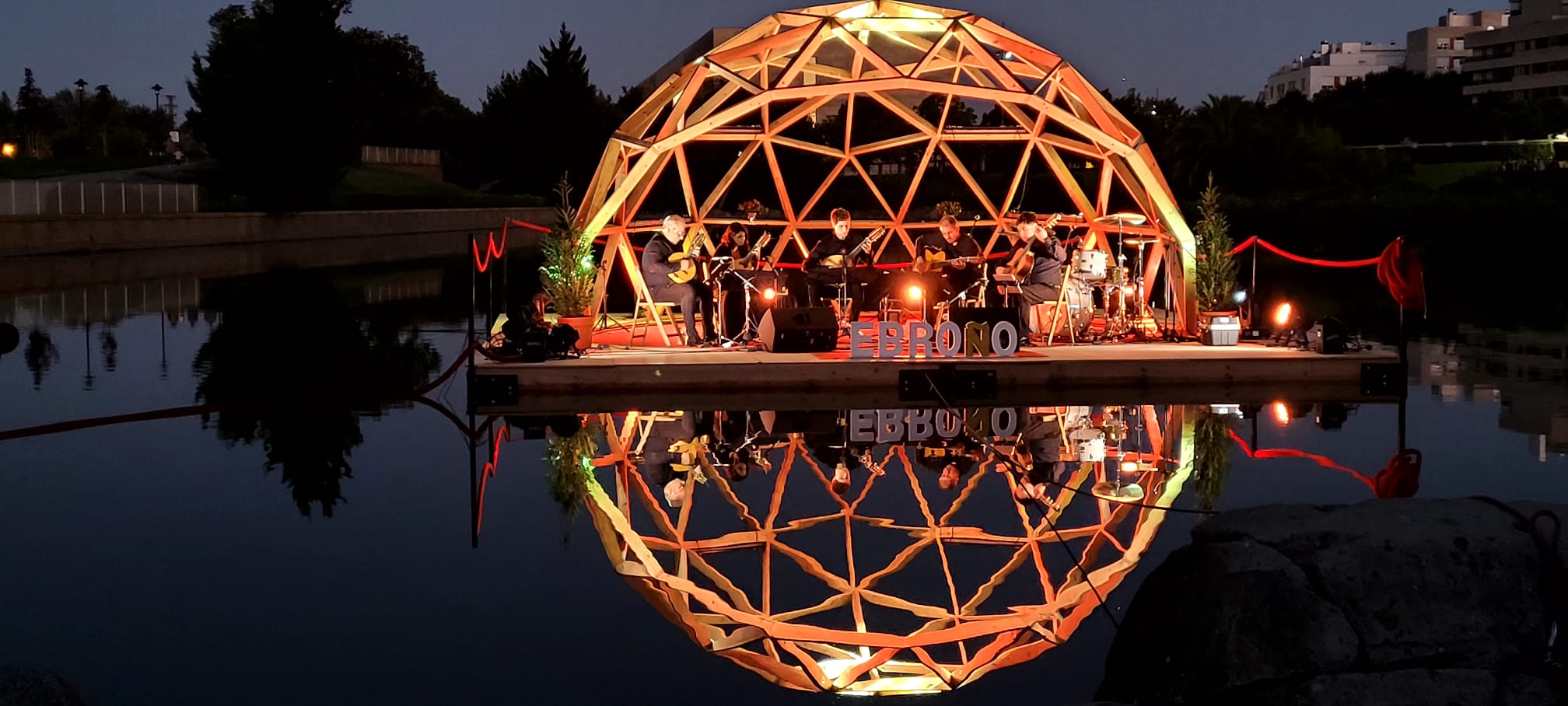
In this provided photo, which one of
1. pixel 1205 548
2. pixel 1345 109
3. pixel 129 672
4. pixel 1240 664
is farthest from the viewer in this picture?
pixel 1345 109

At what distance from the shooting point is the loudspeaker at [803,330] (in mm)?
13703

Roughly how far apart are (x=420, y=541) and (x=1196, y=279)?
935 centimetres

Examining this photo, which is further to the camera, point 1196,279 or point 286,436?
point 1196,279

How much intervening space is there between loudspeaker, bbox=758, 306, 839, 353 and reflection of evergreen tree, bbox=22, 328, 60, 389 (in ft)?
20.3

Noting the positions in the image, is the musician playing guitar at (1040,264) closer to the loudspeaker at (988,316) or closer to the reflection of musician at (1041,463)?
the loudspeaker at (988,316)

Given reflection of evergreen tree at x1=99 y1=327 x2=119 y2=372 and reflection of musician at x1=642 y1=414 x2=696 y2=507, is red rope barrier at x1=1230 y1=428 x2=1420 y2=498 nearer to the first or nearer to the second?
reflection of musician at x1=642 y1=414 x2=696 y2=507

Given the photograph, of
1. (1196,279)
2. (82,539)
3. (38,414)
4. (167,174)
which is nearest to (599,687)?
(82,539)

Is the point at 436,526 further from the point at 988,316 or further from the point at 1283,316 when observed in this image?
the point at 1283,316

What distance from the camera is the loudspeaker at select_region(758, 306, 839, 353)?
45.0ft

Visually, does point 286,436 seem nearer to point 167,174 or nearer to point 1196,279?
point 1196,279

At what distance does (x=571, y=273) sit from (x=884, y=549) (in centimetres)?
693

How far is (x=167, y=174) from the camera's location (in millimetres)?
52438

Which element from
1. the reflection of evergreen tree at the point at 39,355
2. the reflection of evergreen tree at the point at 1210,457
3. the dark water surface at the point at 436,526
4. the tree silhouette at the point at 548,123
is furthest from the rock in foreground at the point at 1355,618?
the tree silhouette at the point at 548,123

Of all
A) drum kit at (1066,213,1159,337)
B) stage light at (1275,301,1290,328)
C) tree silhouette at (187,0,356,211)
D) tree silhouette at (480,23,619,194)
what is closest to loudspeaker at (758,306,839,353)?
drum kit at (1066,213,1159,337)
